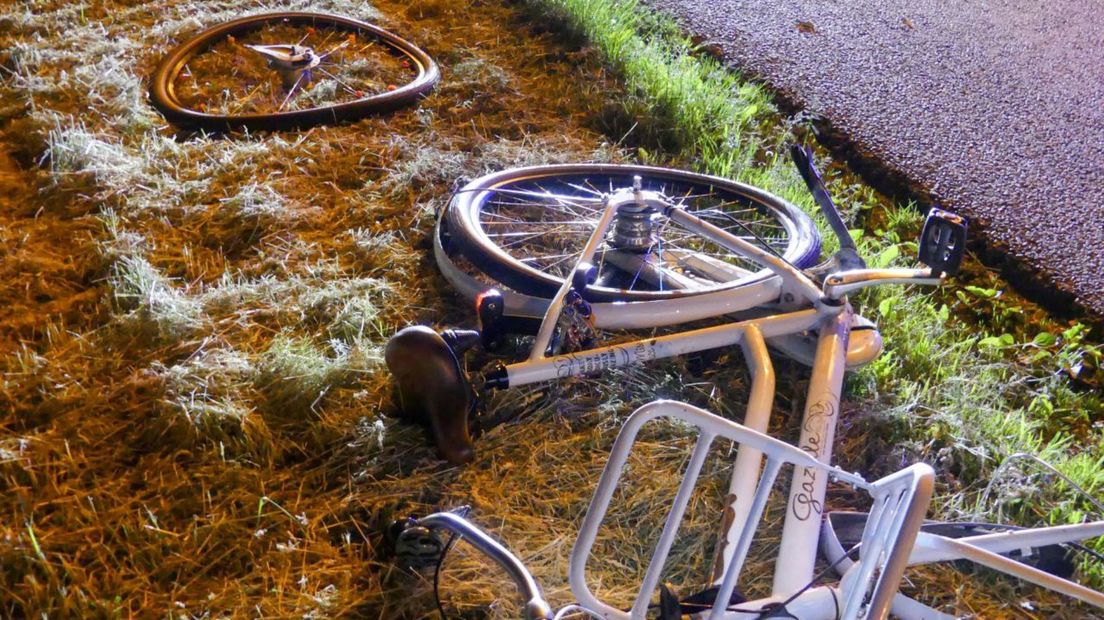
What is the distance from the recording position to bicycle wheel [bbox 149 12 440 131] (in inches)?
158

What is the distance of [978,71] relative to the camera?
4879mm

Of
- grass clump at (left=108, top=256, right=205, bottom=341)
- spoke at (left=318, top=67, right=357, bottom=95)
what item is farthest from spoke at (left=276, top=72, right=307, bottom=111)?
grass clump at (left=108, top=256, right=205, bottom=341)

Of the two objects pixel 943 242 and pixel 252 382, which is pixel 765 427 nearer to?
pixel 943 242

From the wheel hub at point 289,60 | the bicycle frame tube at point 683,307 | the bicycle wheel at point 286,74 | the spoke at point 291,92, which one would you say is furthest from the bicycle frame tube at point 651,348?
the wheel hub at point 289,60

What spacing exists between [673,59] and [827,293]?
2.59 m

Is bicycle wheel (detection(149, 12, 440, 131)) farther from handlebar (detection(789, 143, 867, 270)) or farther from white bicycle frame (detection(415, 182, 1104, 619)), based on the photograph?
handlebar (detection(789, 143, 867, 270))

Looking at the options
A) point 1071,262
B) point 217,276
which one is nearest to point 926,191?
point 1071,262

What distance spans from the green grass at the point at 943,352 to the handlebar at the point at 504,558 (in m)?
1.19

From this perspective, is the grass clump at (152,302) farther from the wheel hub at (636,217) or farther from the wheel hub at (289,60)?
the wheel hub at (289,60)

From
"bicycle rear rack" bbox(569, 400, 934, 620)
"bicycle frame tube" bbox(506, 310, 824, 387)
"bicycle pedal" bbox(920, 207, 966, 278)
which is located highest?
"bicycle pedal" bbox(920, 207, 966, 278)

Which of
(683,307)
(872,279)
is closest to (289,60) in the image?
(683,307)

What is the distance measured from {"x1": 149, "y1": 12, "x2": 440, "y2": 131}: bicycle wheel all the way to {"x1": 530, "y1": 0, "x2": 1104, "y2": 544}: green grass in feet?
3.65

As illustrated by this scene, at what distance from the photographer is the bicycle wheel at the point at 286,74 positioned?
4012 millimetres

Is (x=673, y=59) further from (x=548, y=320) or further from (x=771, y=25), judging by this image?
(x=548, y=320)
